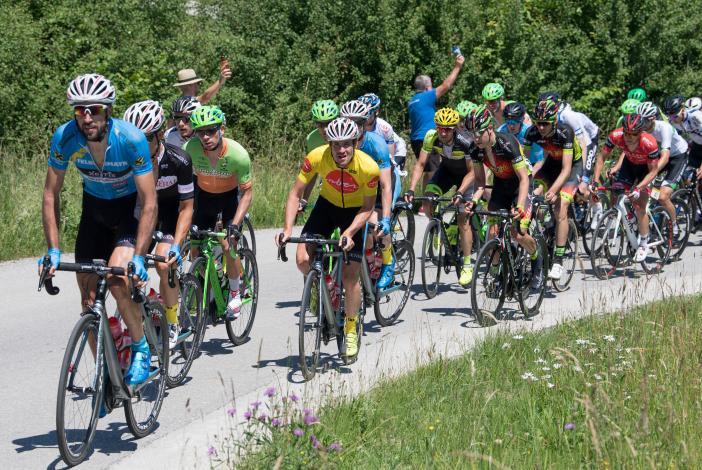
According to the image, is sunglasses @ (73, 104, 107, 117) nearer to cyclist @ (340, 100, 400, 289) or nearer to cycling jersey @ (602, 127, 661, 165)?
cyclist @ (340, 100, 400, 289)

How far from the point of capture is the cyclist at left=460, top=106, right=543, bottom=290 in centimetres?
1009

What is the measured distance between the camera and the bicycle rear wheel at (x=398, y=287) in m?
10.3

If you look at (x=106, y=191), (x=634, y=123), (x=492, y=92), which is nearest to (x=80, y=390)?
(x=106, y=191)

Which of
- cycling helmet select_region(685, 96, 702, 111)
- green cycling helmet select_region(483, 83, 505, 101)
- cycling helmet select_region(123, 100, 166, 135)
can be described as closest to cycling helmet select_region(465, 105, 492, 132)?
green cycling helmet select_region(483, 83, 505, 101)

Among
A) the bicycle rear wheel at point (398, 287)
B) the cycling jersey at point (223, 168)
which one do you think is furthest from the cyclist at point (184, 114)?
the bicycle rear wheel at point (398, 287)

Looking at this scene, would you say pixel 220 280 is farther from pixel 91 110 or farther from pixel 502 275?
pixel 91 110

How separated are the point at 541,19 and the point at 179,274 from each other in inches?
799

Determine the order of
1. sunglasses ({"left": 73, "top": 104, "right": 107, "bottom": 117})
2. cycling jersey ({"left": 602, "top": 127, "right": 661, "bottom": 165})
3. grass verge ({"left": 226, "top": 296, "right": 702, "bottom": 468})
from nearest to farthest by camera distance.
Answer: grass verge ({"left": 226, "top": 296, "right": 702, "bottom": 468}), sunglasses ({"left": 73, "top": 104, "right": 107, "bottom": 117}), cycling jersey ({"left": 602, "top": 127, "right": 661, "bottom": 165})

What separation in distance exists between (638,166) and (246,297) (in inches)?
228

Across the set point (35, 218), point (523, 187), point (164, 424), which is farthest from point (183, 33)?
point (164, 424)

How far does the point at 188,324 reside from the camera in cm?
830

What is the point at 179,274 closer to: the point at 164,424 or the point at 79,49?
the point at 164,424

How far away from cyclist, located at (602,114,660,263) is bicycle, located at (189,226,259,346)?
206 inches

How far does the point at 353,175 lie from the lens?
27.6ft
